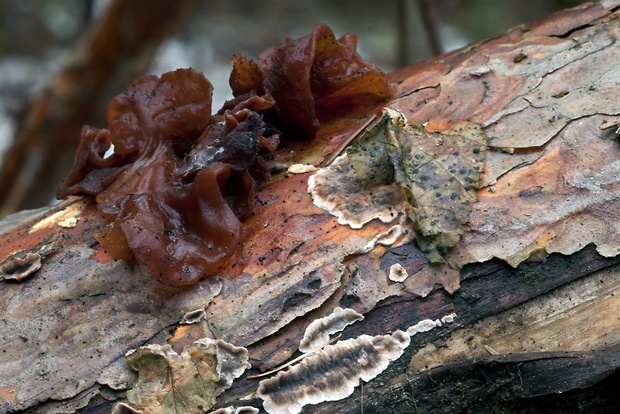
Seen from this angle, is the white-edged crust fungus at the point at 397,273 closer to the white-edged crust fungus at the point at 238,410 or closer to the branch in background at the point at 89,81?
the white-edged crust fungus at the point at 238,410

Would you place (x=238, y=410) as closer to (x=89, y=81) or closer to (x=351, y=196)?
(x=351, y=196)

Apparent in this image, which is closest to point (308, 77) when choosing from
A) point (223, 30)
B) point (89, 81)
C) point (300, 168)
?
point (300, 168)

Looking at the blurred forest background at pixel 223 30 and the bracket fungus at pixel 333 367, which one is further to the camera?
the blurred forest background at pixel 223 30

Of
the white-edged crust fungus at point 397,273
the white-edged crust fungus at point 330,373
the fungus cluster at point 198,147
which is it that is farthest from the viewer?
the fungus cluster at point 198,147

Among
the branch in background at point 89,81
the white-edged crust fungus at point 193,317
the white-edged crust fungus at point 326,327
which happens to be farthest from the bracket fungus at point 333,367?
the branch in background at point 89,81

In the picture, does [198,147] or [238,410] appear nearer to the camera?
[238,410]

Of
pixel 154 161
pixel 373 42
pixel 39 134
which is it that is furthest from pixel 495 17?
pixel 154 161

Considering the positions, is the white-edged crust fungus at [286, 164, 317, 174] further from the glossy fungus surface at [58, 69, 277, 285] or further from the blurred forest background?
the blurred forest background
